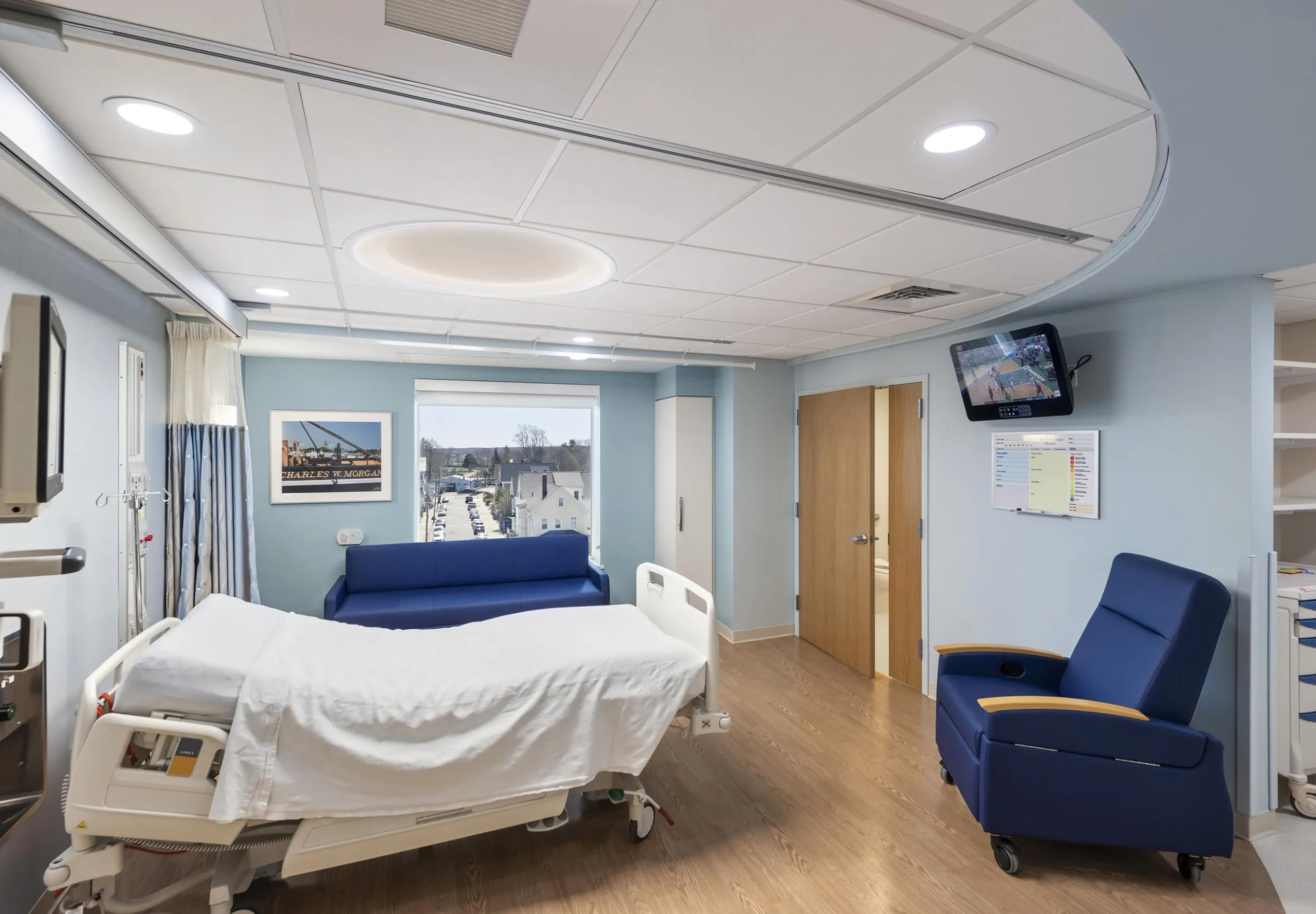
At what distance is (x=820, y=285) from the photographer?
2670 millimetres

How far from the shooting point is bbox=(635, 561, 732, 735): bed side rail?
248 cm

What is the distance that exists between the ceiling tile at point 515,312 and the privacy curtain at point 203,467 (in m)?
1.31

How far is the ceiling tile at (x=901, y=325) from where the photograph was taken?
11.1ft

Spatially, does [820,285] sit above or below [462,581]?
above

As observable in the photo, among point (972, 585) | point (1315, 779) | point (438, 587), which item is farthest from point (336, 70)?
point (1315, 779)

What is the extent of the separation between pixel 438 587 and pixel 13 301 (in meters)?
3.97

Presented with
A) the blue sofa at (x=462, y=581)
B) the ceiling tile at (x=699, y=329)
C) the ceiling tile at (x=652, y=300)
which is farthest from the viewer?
the blue sofa at (x=462, y=581)

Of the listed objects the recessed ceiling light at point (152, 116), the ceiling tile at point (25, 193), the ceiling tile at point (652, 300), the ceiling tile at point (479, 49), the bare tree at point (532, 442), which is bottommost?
the bare tree at point (532, 442)

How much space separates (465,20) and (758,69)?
1.74 ft

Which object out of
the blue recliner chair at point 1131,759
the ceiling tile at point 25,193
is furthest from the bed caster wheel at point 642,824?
the ceiling tile at point 25,193

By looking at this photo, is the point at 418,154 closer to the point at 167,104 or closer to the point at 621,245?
the point at 167,104

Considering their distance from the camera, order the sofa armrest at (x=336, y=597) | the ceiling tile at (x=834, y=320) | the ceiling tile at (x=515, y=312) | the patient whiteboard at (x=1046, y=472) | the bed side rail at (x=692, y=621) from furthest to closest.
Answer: the sofa armrest at (x=336, y=597)
the ceiling tile at (x=834, y=320)
the ceiling tile at (x=515, y=312)
the patient whiteboard at (x=1046, y=472)
the bed side rail at (x=692, y=621)

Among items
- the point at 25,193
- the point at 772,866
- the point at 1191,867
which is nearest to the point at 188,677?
the point at 25,193

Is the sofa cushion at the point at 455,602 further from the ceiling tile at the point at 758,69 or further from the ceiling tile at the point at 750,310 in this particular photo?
the ceiling tile at the point at 758,69
